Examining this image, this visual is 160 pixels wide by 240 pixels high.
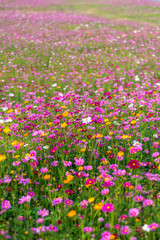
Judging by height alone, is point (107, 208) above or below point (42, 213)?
above

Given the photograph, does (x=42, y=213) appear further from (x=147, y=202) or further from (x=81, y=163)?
(x=147, y=202)

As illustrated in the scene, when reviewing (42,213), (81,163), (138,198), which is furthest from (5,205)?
(138,198)

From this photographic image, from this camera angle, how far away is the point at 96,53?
34.9 ft

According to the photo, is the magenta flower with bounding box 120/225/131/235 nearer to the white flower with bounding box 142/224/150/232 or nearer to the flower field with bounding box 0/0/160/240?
the flower field with bounding box 0/0/160/240

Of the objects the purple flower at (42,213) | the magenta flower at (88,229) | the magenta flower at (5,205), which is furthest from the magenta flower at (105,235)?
the magenta flower at (5,205)

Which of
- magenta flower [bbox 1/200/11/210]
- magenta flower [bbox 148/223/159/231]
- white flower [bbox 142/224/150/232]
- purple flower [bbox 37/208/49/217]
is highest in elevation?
magenta flower [bbox 148/223/159/231]

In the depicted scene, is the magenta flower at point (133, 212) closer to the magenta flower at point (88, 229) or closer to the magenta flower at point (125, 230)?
the magenta flower at point (125, 230)

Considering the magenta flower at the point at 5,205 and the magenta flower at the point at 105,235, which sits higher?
the magenta flower at the point at 5,205

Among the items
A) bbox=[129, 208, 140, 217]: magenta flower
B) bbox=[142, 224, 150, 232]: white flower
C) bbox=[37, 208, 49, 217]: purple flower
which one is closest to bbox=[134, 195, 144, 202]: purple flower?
bbox=[129, 208, 140, 217]: magenta flower

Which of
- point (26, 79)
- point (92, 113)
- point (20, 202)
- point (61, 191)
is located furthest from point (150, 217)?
point (26, 79)

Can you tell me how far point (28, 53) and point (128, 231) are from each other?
1053 centimetres

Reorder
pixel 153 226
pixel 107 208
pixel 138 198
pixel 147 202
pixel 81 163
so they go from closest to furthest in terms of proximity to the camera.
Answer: pixel 153 226 < pixel 107 208 < pixel 147 202 < pixel 138 198 < pixel 81 163

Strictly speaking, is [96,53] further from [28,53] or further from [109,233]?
[109,233]

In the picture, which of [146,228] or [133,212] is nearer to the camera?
[146,228]
